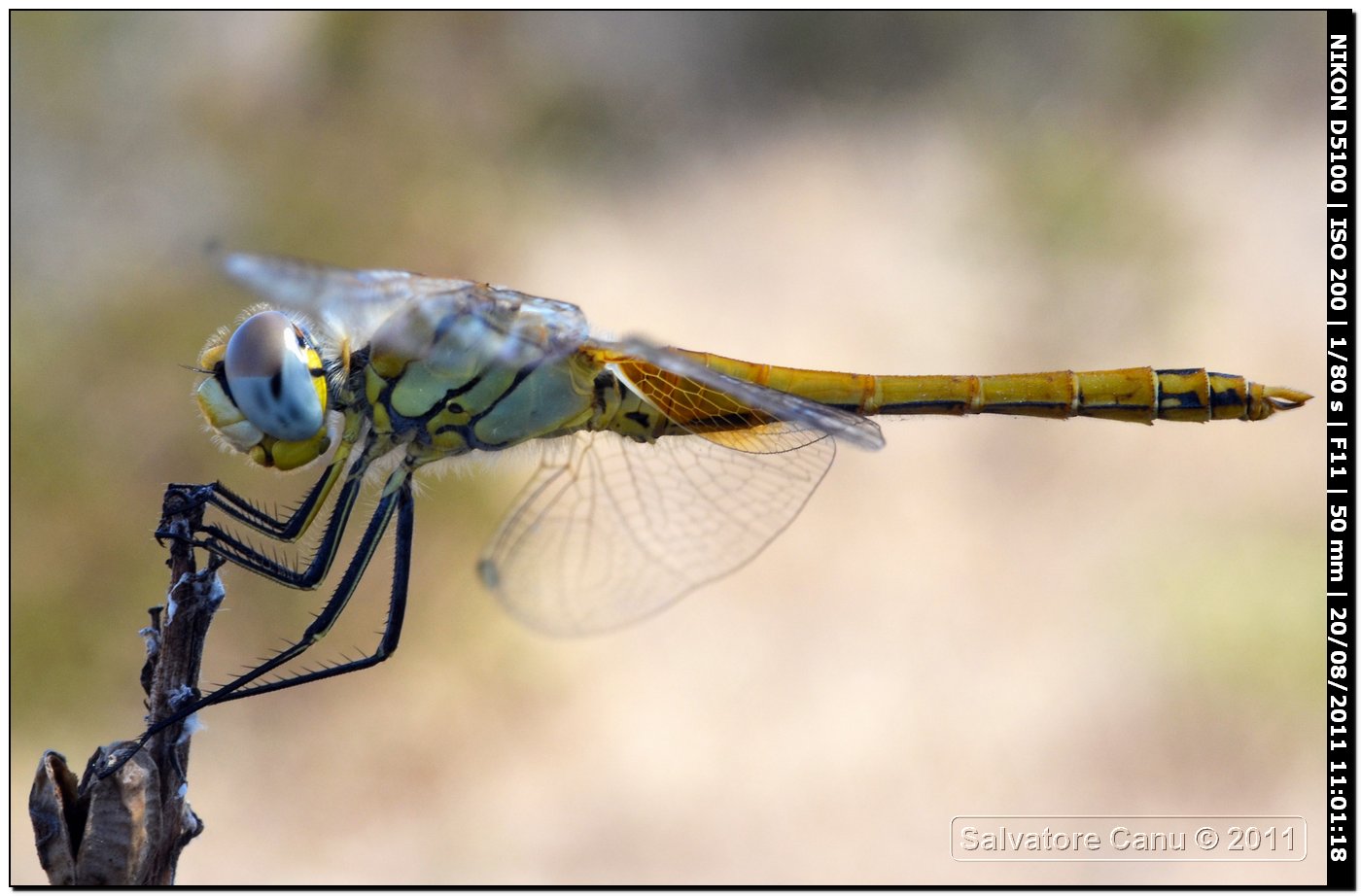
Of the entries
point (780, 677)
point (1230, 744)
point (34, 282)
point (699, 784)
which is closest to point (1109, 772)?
point (1230, 744)

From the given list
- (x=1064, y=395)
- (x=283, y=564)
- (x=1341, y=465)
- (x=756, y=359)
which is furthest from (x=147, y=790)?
(x=756, y=359)

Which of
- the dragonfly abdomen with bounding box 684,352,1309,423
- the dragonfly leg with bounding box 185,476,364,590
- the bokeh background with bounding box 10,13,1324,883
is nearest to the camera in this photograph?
the dragonfly leg with bounding box 185,476,364,590

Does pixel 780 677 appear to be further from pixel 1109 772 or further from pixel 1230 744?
pixel 1230 744

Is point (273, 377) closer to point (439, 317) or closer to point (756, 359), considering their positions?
point (439, 317)

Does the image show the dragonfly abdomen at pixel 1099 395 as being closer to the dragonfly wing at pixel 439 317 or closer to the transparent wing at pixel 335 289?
the dragonfly wing at pixel 439 317

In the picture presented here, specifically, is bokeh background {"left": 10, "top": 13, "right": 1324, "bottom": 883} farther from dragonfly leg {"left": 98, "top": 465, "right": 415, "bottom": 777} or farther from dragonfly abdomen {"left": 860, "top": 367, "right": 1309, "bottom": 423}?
dragonfly abdomen {"left": 860, "top": 367, "right": 1309, "bottom": 423}

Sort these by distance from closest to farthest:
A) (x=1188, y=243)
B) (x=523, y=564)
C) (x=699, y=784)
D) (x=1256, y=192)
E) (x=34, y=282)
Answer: (x=523, y=564) < (x=34, y=282) < (x=699, y=784) < (x=1188, y=243) < (x=1256, y=192)

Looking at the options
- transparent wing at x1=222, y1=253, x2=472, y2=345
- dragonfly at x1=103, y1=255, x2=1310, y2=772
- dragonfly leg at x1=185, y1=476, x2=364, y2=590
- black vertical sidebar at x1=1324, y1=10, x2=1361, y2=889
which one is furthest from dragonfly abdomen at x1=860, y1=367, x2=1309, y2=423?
dragonfly leg at x1=185, y1=476, x2=364, y2=590

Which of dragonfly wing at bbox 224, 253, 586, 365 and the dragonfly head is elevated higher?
dragonfly wing at bbox 224, 253, 586, 365
